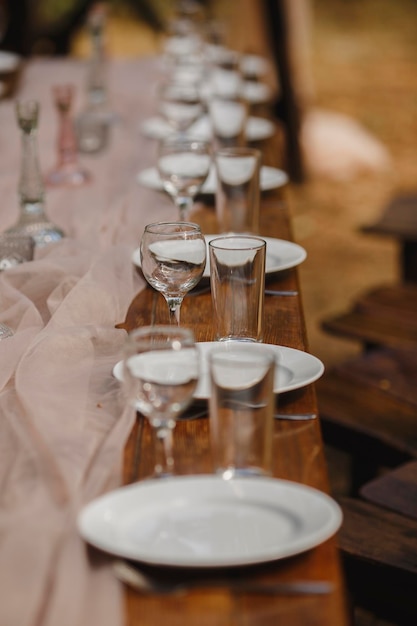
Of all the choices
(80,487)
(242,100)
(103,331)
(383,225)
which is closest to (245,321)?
(103,331)

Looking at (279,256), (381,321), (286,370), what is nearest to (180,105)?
(381,321)

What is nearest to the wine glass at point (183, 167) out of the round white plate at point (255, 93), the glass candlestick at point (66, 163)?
the glass candlestick at point (66, 163)

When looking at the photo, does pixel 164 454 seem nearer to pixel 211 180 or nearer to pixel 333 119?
pixel 211 180

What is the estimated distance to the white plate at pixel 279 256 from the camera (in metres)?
1.57

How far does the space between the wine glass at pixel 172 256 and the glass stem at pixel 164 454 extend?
0.33m

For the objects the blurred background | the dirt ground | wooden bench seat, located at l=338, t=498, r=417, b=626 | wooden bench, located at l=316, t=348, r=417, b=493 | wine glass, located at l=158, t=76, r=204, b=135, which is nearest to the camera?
wooden bench seat, located at l=338, t=498, r=417, b=626

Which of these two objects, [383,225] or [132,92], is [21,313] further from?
[132,92]

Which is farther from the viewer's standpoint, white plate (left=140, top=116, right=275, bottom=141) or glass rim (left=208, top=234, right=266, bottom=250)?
white plate (left=140, top=116, right=275, bottom=141)

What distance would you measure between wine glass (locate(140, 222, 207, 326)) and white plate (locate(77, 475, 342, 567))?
16.6 inches

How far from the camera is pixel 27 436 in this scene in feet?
3.37

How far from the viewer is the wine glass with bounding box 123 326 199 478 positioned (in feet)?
3.05

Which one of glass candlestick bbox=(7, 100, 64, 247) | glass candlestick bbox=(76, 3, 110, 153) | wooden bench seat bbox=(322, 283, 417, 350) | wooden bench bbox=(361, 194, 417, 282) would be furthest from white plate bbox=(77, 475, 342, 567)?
wooden bench bbox=(361, 194, 417, 282)

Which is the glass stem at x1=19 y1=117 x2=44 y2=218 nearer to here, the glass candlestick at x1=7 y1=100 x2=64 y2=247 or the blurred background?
the glass candlestick at x1=7 y1=100 x2=64 y2=247

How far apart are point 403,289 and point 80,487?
205cm
